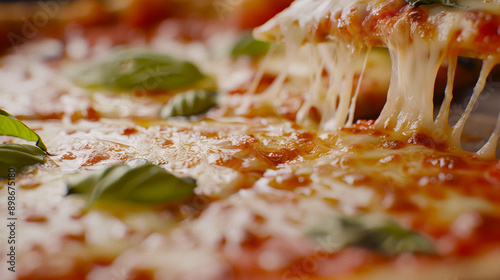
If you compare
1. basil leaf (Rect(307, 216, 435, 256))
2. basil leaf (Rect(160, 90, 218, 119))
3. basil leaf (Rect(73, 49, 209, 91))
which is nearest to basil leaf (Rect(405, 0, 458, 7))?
basil leaf (Rect(307, 216, 435, 256))

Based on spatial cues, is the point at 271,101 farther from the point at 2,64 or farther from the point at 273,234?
the point at 2,64

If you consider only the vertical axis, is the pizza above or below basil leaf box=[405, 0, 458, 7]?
below

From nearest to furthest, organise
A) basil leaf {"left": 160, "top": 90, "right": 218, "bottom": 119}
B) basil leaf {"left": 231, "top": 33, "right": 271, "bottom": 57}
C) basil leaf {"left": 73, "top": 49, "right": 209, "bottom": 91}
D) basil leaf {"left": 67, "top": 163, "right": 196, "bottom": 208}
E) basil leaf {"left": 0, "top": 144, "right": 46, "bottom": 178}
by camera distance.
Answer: basil leaf {"left": 67, "top": 163, "right": 196, "bottom": 208}, basil leaf {"left": 0, "top": 144, "right": 46, "bottom": 178}, basil leaf {"left": 160, "top": 90, "right": 218, "bottom": 119}, basil leaf {"left": 73, "top": 49, "right": 209, "bottom": 91}, basil leaf {"left": 231, "top": 33, "right": 271, "bottom": 57}

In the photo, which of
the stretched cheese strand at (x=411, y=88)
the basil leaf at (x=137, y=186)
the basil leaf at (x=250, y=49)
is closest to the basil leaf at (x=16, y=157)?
the basil leaf at (x=137, y=186)

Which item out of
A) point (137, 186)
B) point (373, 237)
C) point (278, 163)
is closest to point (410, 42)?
point (278, 163)

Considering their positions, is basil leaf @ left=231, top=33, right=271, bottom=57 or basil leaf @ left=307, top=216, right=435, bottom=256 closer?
basil leaf @ left=307, top=216, right=435, bottom=256

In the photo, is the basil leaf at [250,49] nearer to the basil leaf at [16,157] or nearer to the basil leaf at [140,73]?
the basil leaf at [140,73]

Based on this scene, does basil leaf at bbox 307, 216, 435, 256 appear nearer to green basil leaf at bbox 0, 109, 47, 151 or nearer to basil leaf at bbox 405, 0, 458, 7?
basil leaf at bbox 405, 0, 458, 7

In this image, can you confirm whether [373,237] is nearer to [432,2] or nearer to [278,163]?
[278,163]
